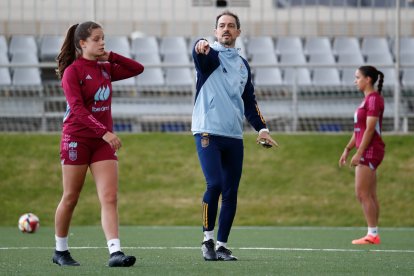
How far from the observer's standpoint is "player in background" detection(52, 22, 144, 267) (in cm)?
753

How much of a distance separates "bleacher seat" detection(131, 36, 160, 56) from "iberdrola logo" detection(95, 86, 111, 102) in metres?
11.8

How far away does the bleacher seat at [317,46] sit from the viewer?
20047 millimetres

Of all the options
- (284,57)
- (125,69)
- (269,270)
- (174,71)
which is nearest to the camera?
(269,270)

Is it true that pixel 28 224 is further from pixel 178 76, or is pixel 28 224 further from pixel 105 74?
pixel 178 76

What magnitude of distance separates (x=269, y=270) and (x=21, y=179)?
9753 mm

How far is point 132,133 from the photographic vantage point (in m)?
17.3

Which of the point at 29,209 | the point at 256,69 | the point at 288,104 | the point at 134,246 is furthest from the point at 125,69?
the point at 256,69

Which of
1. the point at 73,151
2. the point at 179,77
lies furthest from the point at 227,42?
the point at 179,77

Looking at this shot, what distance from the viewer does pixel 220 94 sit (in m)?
8.48

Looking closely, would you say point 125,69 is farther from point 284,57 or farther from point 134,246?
point 284,57

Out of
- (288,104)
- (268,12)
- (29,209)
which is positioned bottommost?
(29,209)

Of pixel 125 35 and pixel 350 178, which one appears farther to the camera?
pixel 125 35

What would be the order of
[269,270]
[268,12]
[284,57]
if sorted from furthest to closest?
1. [268,12]
2. [284,57]
3. [269,270]

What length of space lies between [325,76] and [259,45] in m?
1.83
